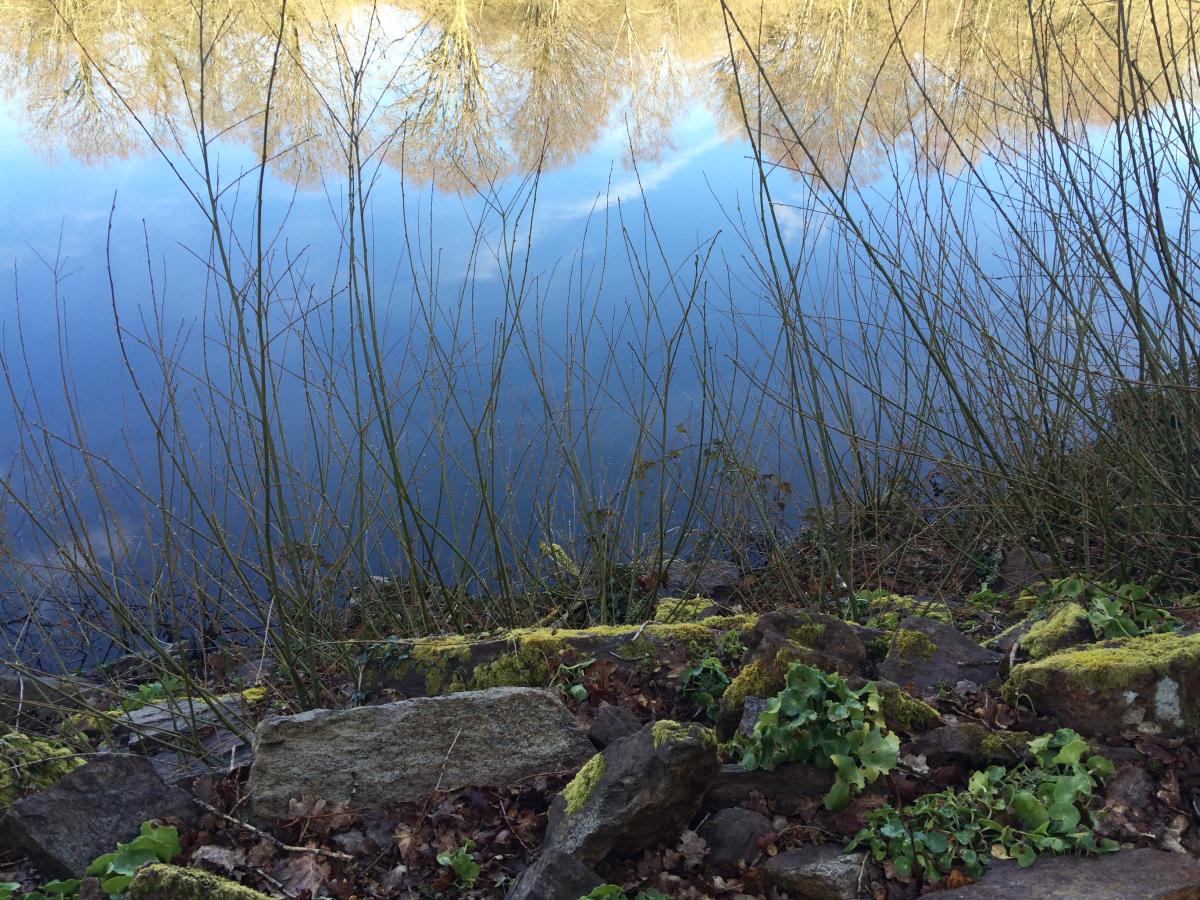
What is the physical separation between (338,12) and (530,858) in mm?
17218

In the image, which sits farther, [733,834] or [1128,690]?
[1128,690]

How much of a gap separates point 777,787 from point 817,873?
337 millimetres

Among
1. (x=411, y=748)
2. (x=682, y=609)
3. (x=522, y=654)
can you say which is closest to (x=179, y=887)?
(x=411, y=748)

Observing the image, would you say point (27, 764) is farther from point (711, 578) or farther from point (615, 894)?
point (711, 578)

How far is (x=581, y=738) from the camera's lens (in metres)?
2.90

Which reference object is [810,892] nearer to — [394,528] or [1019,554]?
[394,528]

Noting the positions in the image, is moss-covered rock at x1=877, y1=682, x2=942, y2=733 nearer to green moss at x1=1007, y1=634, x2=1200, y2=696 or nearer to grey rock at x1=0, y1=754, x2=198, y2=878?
green moss at x1=1007, y1=634, x2=1200, y2=696

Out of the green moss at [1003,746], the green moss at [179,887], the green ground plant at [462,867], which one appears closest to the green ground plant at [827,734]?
the green moss at [1003,746]

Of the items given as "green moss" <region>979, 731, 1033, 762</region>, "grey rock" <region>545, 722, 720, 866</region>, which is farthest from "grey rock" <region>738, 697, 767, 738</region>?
"green moss" <region>979, 731, 1033, 762</region>

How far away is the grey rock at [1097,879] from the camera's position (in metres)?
2.00

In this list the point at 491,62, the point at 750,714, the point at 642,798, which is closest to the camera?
the point at 642,798

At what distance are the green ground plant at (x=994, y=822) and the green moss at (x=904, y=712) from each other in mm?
268

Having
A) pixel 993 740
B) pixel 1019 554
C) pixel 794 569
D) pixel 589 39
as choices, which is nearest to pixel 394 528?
pixel 794 569

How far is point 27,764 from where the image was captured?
9.78 feet
